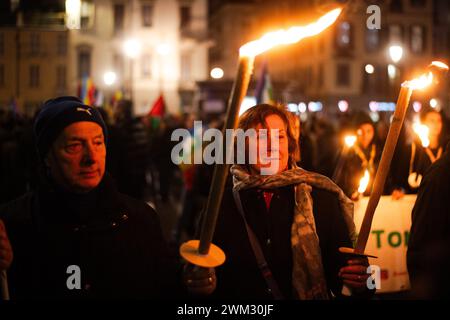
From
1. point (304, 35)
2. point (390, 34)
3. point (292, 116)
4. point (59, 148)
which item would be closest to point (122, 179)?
point (292, 116)

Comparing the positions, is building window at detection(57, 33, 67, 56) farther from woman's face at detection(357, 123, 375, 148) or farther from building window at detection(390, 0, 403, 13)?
woman's face at detection(357, 123, 375, 148)

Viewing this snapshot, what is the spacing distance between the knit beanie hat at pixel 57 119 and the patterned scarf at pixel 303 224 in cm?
81

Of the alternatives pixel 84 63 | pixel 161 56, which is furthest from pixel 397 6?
pixel 84 63

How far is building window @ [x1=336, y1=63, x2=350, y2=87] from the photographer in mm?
53906

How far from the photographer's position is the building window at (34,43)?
4904 centimetres

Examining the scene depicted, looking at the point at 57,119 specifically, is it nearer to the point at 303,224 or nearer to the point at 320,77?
the point at 303,224

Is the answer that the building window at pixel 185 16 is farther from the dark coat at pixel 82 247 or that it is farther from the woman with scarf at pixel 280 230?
the dark coat at pixel 82 247

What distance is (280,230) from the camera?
307cm

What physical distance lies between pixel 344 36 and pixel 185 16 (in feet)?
45.1

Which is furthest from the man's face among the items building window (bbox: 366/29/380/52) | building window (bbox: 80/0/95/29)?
building window (bbox: 366/29/380/52)

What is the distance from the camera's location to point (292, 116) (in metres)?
3.41

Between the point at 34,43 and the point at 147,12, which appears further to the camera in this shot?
the point at 147,12

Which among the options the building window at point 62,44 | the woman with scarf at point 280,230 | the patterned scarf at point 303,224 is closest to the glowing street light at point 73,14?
the woman with scarf at point 280,230

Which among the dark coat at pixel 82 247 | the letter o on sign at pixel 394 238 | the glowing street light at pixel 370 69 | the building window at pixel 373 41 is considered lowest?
the letter o on sign at pixel 394 238
